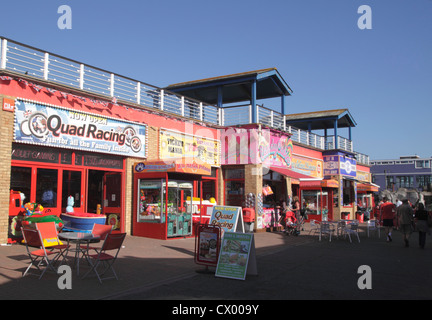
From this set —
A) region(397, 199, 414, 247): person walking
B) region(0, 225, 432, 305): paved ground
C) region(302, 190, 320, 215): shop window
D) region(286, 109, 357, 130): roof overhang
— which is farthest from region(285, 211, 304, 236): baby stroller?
region(286, 109, 357, 130): roof overhang

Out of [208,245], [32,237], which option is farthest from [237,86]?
[32,237]

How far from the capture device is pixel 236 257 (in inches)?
308

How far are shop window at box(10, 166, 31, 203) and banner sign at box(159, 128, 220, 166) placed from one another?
525cm

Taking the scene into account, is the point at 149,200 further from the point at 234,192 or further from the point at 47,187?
the point at 234,192

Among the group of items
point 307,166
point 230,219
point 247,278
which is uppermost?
point 307,166

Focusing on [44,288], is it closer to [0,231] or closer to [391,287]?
[0,231]

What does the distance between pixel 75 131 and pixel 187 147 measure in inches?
215

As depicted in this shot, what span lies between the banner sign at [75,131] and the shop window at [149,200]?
1307 mm

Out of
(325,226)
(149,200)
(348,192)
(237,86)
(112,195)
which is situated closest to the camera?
(149,200)

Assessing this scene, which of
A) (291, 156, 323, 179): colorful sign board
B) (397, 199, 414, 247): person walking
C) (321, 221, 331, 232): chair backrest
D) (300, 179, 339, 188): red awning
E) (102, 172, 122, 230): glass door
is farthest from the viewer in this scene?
(291, 156, 323, 179): colorful sign board

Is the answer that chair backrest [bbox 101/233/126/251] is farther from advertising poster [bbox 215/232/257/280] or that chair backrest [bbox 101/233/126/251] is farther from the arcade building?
the arcade building

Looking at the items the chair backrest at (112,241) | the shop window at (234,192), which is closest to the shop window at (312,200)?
the shop window at (234,192)

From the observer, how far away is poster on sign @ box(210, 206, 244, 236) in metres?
11.1
